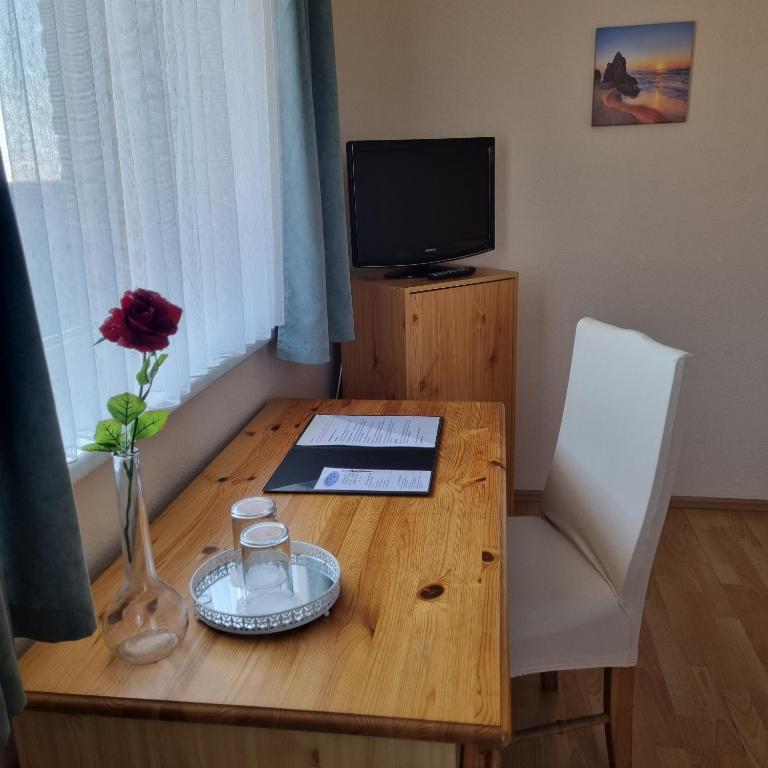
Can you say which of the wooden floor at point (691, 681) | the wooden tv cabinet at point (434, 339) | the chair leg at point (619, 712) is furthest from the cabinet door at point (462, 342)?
the chair leg at point (619, 712)

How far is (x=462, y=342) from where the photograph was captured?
2611mm

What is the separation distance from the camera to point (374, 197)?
253 cm

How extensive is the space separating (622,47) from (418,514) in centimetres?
209

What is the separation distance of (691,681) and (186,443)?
148cm

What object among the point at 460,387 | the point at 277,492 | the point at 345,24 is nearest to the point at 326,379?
the point at 460,387

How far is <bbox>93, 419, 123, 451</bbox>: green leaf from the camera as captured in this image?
3.10 ft

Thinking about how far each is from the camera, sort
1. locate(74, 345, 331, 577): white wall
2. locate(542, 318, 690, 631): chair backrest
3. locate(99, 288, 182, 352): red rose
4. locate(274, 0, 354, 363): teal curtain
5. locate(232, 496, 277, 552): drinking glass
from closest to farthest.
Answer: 1. locate(99, 288, 182, 352): red rose
2. locate(232, 496, 277, 552): drinking glass
3. locate(74, 345, 331, 577): white wall
4. locate(542, 318, 690, 631): chair backrest
5. locate(274, 0, 354, 363): teal curtain

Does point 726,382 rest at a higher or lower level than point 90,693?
lower

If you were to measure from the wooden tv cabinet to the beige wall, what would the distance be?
0.40m

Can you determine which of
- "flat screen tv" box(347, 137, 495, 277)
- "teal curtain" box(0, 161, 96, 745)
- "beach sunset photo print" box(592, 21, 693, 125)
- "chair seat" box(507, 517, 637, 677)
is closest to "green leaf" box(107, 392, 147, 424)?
"teal curtain" box(0, 161, 96, 745)

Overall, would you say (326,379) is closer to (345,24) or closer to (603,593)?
(345,24)

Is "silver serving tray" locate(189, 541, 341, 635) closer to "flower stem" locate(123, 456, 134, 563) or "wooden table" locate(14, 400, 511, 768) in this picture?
"wooden table" locate(14, 400, 511, 768)

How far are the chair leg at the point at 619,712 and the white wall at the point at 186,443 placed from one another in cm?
98

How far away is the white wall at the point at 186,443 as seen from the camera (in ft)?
4.16
